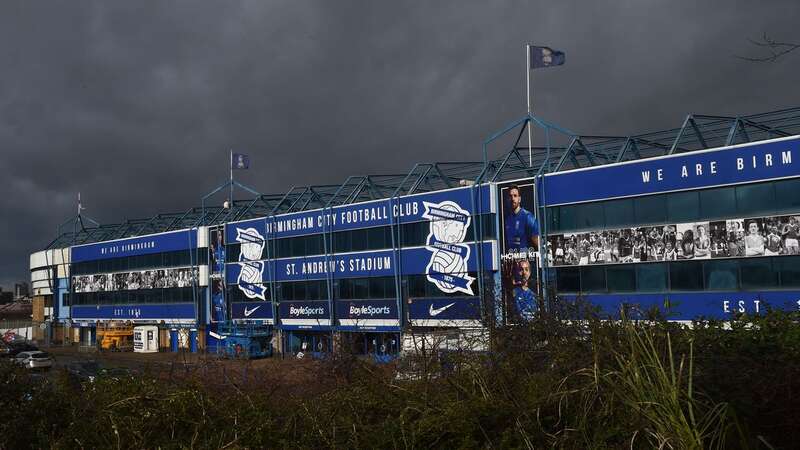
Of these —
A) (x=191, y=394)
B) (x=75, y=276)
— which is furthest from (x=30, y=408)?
(x=75, y=276)

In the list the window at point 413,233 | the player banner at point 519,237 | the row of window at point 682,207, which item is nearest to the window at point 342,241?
the window at point 413,233

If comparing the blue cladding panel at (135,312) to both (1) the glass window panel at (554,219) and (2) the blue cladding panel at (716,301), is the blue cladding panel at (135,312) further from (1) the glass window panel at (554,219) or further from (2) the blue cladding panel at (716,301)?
(2) the blue cladding panel at (716,301)

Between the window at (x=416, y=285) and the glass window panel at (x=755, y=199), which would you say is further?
the window at (x=416, y=285)

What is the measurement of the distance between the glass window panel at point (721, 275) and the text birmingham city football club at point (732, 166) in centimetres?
382

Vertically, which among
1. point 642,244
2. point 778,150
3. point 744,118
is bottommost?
point 642,244

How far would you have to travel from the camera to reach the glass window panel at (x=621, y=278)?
32750 millimetres

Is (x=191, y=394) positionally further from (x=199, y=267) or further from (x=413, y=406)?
(x=199, y=267)

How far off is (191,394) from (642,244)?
27.5 m

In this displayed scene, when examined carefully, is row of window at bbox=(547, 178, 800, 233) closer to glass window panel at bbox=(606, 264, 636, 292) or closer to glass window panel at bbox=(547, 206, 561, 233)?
glass window panel at bbox=(547, 206, 561, 233)

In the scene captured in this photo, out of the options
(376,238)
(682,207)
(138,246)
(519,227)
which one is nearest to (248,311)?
(376,238)

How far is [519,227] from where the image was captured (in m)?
Result: 37.1

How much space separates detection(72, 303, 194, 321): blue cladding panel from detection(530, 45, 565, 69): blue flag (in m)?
35.9

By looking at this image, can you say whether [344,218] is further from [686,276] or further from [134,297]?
[134,297]

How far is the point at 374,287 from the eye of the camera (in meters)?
44.3
